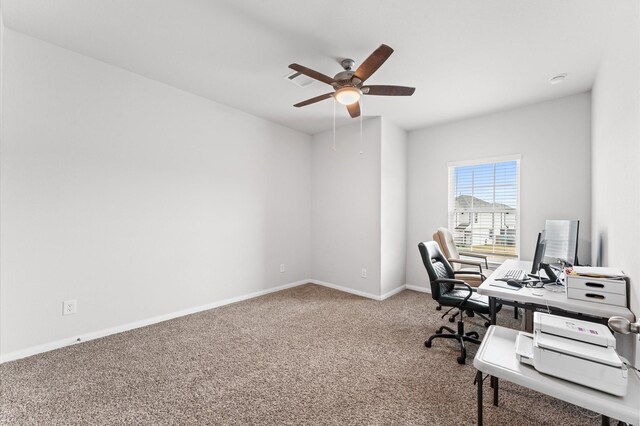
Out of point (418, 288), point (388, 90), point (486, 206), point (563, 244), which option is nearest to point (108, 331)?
point (388, 90)

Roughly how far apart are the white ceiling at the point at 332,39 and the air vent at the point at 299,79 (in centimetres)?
9

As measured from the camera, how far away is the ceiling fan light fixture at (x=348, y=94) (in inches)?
97.5

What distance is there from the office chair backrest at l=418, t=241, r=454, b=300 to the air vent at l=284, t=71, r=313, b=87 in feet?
6.83

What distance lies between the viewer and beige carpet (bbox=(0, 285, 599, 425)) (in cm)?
177

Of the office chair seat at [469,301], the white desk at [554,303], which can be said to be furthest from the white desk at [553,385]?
the office chair seat at [469,301]

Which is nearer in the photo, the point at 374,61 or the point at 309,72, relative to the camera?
the point at 374,61

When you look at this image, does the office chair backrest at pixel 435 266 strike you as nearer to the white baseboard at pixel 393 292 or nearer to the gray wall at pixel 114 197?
the white baseboard at pixel 393 292

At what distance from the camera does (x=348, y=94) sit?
8.27 feet

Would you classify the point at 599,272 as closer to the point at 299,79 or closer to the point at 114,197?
the point at 299,79

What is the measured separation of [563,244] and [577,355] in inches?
73.3

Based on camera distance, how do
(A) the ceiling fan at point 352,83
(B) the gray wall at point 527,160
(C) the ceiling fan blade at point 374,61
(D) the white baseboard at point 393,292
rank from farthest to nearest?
1. (D) the white baseboard at point 393,292
2. (B) the gray wall at point 527,160
3. (A) the ceiling fan at point 352,83
4. (C) the ceiling fan blade at point 374,61

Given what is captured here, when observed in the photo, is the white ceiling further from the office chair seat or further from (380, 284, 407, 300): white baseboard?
(380, 284, 407, 300): white baseboard

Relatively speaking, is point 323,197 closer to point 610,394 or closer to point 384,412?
point 384,412

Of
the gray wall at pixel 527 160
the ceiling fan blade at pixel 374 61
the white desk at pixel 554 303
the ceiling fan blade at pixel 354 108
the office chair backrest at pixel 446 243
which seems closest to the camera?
the white desk at pixel 554 303
